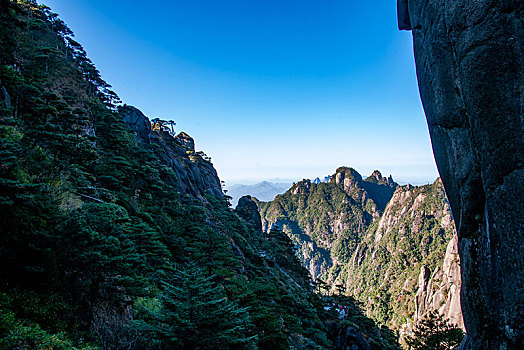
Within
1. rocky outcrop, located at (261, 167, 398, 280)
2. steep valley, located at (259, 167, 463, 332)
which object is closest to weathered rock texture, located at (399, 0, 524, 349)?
steep valley, located at (259, 167, 463, 332)

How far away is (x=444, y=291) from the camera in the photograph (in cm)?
6316

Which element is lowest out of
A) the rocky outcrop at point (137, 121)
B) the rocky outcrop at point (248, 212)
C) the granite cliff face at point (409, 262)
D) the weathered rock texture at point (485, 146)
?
the granite cliff face at point (409, 262)

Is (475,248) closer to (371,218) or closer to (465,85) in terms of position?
(465,85)

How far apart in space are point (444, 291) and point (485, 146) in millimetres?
79505

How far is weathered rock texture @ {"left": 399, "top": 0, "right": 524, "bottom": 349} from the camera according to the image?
13.5ft

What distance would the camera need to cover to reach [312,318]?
69.8 ft

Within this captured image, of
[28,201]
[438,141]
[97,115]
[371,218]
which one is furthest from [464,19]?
[371,218]

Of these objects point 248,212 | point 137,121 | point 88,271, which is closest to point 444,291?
point 248,212

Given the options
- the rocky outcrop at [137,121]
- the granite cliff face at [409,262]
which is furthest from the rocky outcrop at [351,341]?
the granite cliff face at [409,262]

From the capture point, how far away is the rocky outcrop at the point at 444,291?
5528 centimetres

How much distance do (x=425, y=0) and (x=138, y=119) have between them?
133ft

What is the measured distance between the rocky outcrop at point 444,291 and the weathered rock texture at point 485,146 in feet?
197

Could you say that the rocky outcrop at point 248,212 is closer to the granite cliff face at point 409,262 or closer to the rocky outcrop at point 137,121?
the rocky outcrop at point 137,121

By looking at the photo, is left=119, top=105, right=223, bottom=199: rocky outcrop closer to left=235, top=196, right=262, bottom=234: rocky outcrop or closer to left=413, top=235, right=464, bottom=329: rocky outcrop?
left=235, top=196, right=262, bottom=234: rocky outcrop
